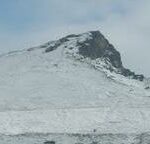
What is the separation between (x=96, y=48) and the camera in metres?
78.7

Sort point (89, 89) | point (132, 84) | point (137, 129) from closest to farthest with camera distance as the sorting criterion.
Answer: point (137, 129) → point (89, 89) → point (132, 84)

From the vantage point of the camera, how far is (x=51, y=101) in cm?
5906

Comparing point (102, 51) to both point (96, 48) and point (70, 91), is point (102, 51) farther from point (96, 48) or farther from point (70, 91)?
point (70, 91)

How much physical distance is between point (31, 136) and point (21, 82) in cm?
1967

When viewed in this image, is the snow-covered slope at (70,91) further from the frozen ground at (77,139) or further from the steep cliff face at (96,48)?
the frozen ground at (77,139)

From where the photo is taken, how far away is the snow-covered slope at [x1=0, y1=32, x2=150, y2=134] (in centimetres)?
5078

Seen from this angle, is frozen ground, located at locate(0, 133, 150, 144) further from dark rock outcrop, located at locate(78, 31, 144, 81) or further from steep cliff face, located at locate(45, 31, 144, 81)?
dark rock outcrop, located at locate(78, 31, 144, 81)

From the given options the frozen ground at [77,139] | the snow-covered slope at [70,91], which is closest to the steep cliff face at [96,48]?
the snow-covered slope at [70,91]

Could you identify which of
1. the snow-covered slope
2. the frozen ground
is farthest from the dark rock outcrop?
the frozen ground

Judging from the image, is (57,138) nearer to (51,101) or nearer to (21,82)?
(51,101)

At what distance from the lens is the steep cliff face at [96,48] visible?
2963 inches

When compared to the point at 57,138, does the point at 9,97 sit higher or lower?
higher

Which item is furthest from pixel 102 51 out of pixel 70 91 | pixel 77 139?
pixel 77 139

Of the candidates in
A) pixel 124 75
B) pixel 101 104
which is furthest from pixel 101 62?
pixel 101 104
